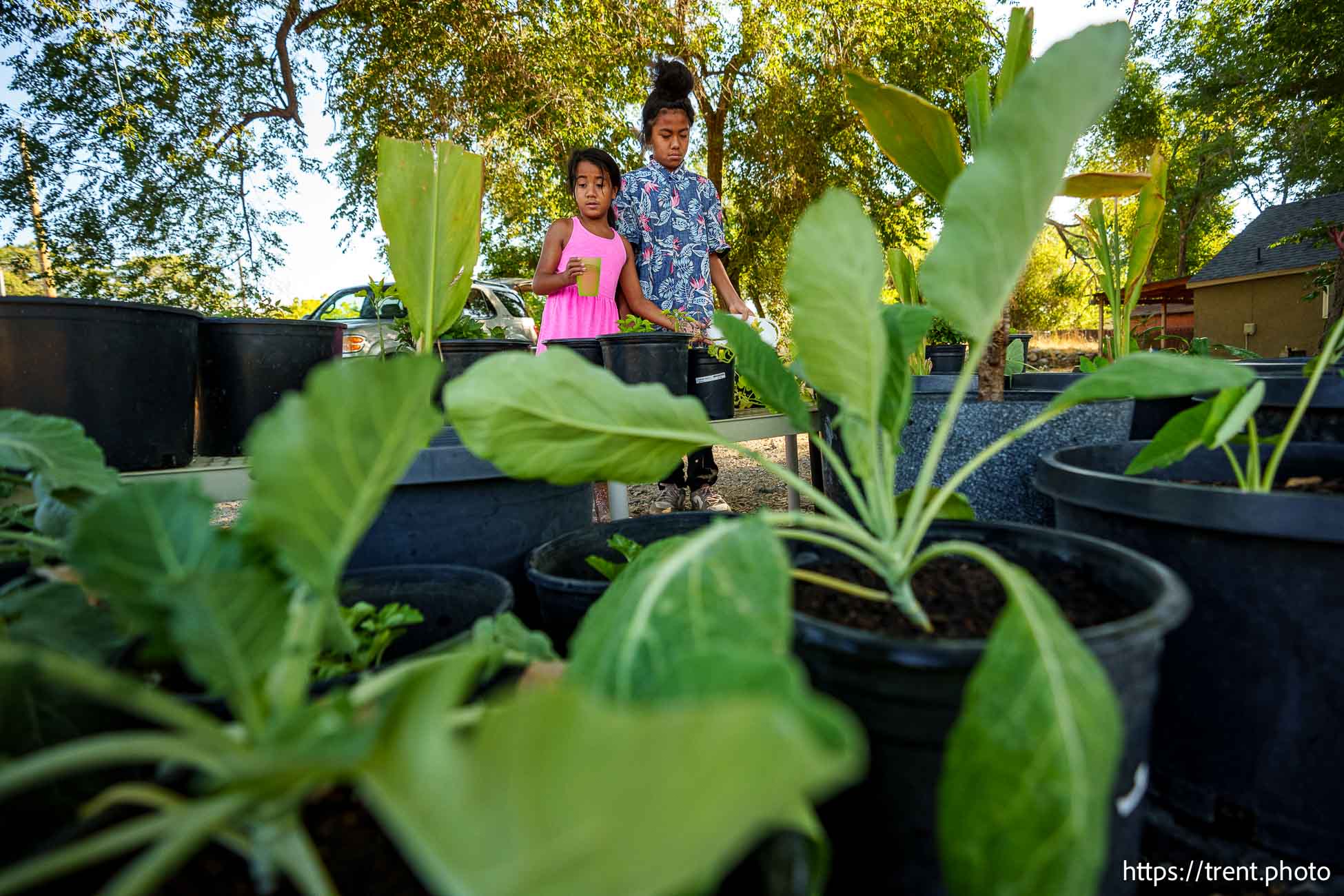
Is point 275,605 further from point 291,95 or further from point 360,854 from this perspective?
point 291,95

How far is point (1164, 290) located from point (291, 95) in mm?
18694

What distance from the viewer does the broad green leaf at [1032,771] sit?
0.31 metres

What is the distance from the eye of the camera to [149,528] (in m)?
0.36

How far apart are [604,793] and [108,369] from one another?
4.39 ft

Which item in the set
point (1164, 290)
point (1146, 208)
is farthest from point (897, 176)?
point (1164, 290)

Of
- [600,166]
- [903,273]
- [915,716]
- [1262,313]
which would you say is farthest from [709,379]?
[1262,313]

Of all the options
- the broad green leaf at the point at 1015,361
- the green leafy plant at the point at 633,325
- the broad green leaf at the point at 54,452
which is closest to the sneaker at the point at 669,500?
the green leafy plant at the point at 633,325

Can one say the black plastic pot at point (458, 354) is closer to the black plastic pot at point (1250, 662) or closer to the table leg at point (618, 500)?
the table leg at point (618, 500)

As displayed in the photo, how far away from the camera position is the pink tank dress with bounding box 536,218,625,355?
2.40m

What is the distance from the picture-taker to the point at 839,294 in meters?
0.51

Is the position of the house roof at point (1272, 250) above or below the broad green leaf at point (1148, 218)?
above

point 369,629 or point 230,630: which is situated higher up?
point 230,630

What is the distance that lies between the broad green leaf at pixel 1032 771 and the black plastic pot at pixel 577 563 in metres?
0.47

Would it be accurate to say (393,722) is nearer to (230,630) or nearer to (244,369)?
(230,630)
